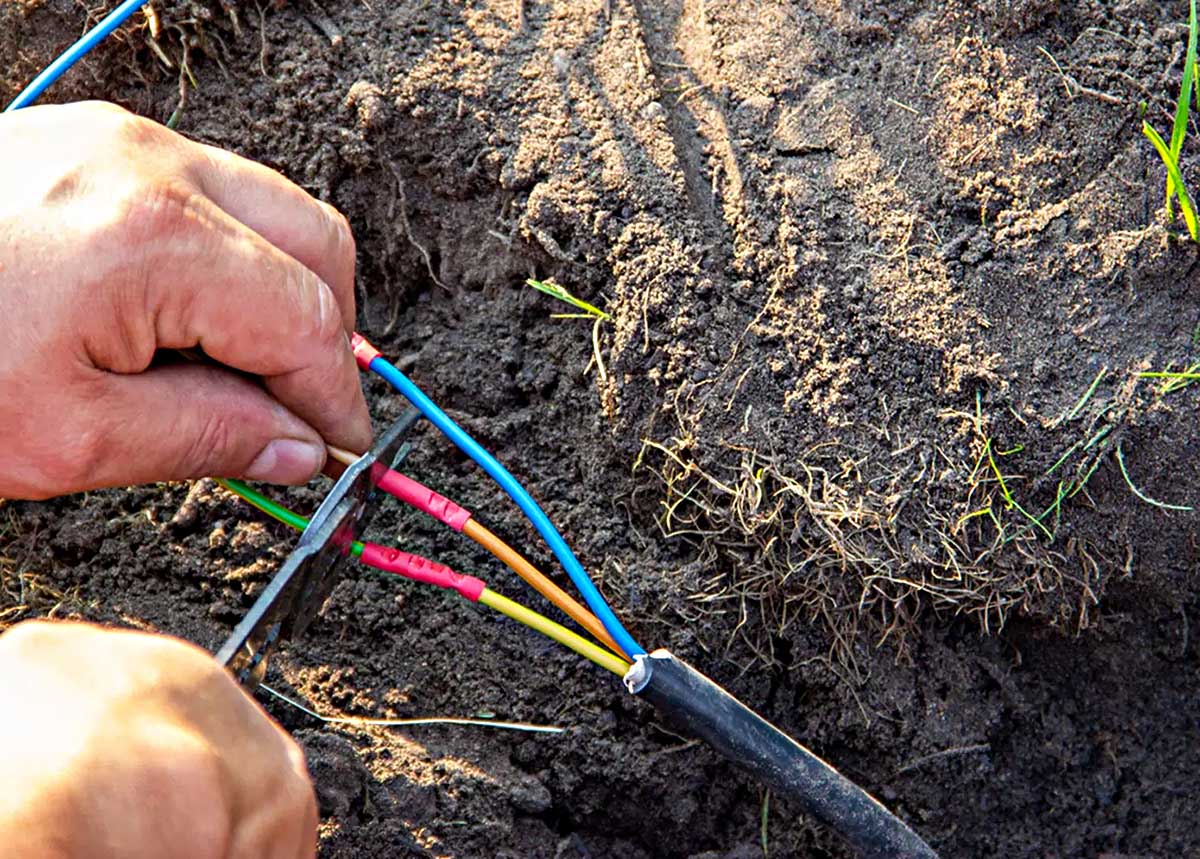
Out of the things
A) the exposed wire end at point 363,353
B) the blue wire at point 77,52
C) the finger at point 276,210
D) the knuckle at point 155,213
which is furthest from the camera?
the blue wire at point 77,52

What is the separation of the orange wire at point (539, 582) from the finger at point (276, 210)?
0.34 meters

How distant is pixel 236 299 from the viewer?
123 centimetres

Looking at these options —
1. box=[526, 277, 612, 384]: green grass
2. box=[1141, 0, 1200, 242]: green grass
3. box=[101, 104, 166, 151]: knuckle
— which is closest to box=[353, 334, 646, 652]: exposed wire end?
box=[526, 277, 612, 384]: green grass

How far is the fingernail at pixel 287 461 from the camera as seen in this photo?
52.6 inches

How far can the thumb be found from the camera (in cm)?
127

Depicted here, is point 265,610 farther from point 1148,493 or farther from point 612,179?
point 1148,493

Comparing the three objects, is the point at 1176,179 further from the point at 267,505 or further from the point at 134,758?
the point at 134,758

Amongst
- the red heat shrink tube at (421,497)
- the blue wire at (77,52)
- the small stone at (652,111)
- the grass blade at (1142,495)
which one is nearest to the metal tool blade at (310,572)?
the red heat shrink tube at (421,497)

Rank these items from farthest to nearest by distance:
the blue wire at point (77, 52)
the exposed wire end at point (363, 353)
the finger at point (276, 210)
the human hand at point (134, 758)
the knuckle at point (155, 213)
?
the blue wire at point (77, 52), the exposed wire end at point (363, 353), the finger at point (276, 210), the knuckle at point (155, 213), the human hand at point (134, 758)

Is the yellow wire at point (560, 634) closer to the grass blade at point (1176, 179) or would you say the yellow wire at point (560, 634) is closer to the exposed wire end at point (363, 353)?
the exposed wire end at point (363, 353)

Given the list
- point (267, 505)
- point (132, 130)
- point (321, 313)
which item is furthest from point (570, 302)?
point (132, 130)

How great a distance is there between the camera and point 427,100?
161cm

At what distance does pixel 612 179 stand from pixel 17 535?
106cm

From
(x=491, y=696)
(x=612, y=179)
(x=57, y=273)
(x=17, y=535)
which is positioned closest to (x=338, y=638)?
(x=491, y=696)
